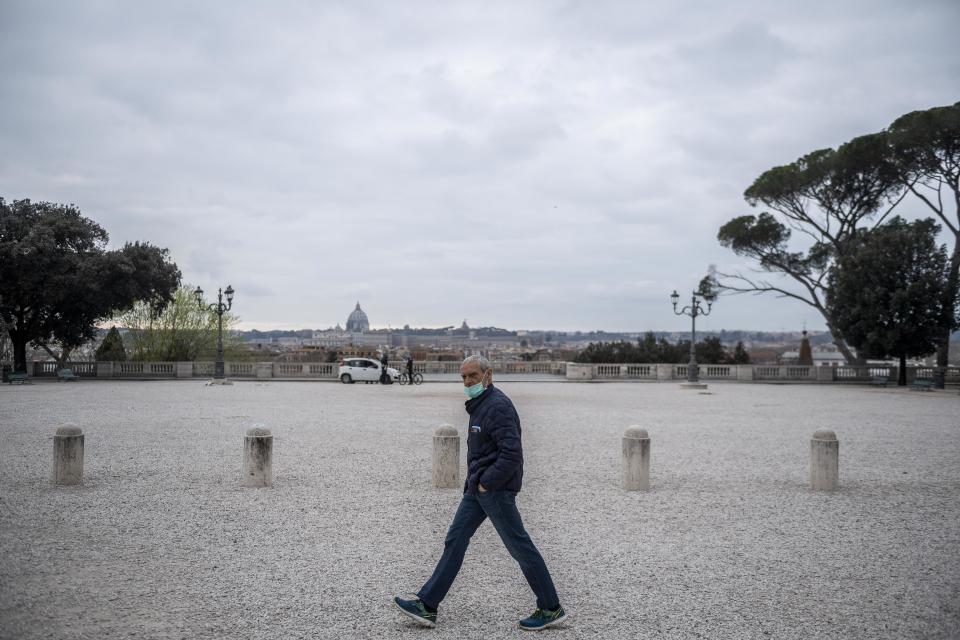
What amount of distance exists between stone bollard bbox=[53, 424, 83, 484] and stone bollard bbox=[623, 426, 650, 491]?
7028 mm

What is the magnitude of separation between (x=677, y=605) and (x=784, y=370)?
41285 millimetres

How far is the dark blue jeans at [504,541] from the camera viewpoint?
16.0 ft

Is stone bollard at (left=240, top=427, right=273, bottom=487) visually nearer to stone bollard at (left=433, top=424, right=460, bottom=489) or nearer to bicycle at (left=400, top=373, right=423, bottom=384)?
stone bollard at (left=433, top=424, right=460, bottom=489)

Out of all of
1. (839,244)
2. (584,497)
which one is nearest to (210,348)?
(839,244)

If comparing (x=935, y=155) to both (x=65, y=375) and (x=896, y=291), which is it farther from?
(x=65, y=375)

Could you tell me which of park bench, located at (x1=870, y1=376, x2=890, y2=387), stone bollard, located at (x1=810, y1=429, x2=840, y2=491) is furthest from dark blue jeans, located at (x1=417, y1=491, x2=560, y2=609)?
park bench, located at (x1=870, y1=376, x2=890, y2=387)

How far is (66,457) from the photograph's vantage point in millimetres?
9453

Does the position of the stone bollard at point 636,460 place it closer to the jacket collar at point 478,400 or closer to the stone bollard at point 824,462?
the stone bollard at point 824,462

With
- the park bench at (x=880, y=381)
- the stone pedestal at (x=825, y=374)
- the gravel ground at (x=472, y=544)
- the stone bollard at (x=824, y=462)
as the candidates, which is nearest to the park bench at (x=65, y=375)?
the gravel ground at (x=472, y=544)

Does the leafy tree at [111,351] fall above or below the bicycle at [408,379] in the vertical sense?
above

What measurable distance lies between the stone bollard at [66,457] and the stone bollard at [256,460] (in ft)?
6.97

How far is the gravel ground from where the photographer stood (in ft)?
16.8

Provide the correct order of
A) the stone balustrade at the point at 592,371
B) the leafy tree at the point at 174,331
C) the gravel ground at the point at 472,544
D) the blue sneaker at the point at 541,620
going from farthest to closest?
1. the leafy tree at the point at 174,331
2. the stone balustrade at the point at 592,371
3. the gravel ground at the point at 472,544
4. the blue sneaker at the point at 541,620

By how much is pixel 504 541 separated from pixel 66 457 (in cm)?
709
